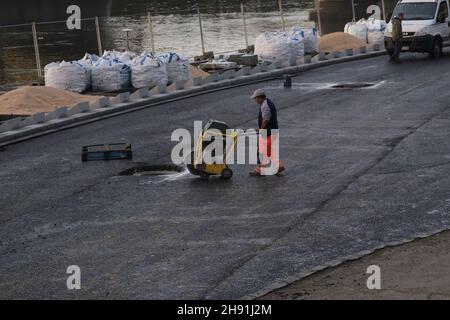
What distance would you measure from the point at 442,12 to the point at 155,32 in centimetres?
3934

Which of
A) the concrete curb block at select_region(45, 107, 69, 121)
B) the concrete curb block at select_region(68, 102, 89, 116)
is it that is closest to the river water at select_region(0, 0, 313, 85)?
the concrete curb block at select_region(68, 102, 89, 116)

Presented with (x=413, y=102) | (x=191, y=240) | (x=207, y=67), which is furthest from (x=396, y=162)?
(x=207, y=67)

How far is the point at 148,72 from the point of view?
101ft

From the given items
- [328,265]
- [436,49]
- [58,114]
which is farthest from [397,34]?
[328,265]

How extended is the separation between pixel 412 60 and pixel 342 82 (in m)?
6.90

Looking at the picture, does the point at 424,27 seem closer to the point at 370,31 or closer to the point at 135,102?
the point at 370,31

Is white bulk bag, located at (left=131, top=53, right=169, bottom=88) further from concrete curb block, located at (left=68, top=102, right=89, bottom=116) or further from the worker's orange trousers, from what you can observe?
the worker's orange trousers

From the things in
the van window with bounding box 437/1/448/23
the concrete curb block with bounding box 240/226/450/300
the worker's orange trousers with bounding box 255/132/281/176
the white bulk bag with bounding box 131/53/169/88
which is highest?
the van window with bounding box 437/1/448/23

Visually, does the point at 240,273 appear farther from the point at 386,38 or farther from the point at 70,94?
the point at 386,38

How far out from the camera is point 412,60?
120 feet

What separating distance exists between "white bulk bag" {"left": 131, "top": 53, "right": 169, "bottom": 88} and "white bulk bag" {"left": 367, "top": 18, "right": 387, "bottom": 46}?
1439cm

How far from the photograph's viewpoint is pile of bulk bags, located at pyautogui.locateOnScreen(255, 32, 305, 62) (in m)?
36.5

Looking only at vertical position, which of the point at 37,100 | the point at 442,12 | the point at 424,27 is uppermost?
the point at 442,12

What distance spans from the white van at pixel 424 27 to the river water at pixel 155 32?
1311cm
